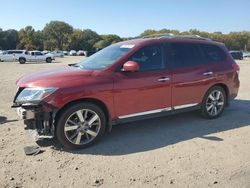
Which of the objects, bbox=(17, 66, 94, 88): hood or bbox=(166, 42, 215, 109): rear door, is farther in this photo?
bbox=(166, 42, 215, 109): rear door

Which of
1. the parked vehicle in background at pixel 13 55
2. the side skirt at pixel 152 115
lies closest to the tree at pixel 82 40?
the parked vehicle in background at pixel 13 55

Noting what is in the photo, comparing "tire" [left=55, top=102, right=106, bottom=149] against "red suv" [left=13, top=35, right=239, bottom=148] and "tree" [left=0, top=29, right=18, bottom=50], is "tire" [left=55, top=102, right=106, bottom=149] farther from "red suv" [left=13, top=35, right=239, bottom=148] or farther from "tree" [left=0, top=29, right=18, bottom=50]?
"tree" [left=0, top=29, right=18, bottom=50]

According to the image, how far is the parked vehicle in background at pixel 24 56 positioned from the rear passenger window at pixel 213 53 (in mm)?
36673

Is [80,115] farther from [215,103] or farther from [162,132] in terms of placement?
[215,103]

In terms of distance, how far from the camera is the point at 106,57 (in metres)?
6.13

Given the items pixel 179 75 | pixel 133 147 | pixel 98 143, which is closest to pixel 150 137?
pixel 133 147

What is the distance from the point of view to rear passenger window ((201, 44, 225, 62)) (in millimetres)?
7051

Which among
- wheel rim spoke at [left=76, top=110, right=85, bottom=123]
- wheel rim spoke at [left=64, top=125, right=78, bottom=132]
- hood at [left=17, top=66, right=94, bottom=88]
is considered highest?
hood at [left=17, top=66, right=94, bottom=88]

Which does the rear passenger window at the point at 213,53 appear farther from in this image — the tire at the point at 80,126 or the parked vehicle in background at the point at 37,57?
the parked vehicle in background at the point at 37,57

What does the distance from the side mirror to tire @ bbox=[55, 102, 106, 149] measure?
858 mm

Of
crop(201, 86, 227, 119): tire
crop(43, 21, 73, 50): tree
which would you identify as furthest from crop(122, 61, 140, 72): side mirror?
crop(43, 21, 73, 50): tree

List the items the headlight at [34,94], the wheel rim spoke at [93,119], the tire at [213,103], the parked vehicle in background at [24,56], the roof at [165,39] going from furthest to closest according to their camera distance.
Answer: the parked vehicle in background at [24,56], the tire at [213,103], the roof at [165,39], the wheel rim spoke at [93,119], the headlight at [34,94]

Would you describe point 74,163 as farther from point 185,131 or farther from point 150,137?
point 185,131

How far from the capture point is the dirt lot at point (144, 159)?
4.12 meters
